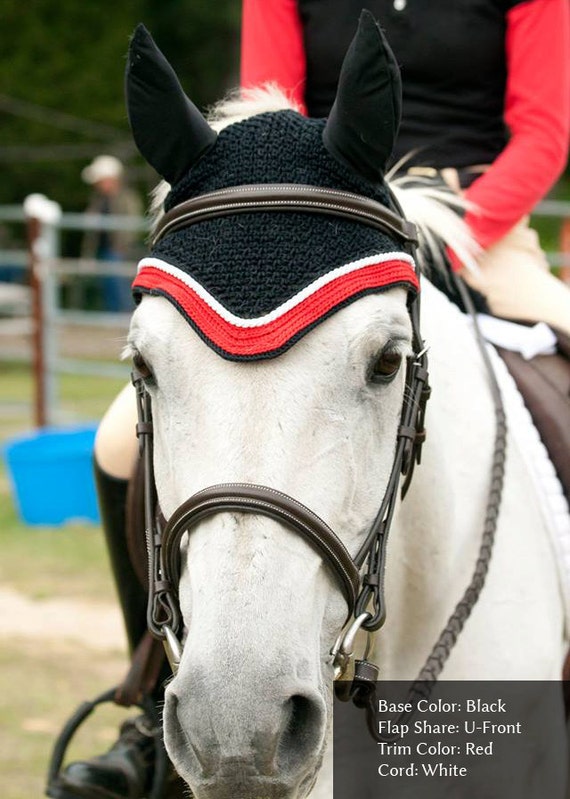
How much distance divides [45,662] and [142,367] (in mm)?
3945

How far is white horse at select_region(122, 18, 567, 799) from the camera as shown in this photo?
1.80 m

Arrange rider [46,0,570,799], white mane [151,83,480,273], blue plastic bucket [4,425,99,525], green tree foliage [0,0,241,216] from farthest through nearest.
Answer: green tree foliage [0,0,241,216]
blue plastic bucket [4,425,99,525]
rider [46,0,570,799]
white mane [151,83,480,273]

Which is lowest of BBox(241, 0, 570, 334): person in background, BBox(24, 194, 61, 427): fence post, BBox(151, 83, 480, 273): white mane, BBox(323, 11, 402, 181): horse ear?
BBox(323, 11, 402, 181): horse ear

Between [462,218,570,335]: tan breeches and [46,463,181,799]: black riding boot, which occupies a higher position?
[462,218,570,335]: tan breeches

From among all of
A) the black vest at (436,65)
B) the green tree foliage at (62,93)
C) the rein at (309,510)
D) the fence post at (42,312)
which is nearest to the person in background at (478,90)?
the black vest at (436,65)

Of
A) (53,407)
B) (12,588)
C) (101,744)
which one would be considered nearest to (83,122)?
(53,407)

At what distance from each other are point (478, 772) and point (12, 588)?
484cm

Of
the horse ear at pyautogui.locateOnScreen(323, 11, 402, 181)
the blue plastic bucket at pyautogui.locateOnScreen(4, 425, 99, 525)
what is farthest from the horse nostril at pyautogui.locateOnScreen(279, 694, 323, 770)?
the blue plastic bucket at pyautogui.locateOnScreen(4, 425, 99, 525)

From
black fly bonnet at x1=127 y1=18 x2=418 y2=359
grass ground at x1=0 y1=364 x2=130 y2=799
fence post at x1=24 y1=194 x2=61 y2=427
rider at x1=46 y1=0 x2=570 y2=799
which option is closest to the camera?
black fly bonnet at x1=127 y1=18 x2=418 y2=359

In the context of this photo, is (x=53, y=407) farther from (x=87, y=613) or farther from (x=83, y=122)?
(x=83, y=122)

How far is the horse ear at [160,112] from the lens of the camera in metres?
2.17

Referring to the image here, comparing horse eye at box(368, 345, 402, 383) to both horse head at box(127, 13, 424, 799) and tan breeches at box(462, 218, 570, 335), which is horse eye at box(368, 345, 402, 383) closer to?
horse head at box(127, 13, 424, 799)

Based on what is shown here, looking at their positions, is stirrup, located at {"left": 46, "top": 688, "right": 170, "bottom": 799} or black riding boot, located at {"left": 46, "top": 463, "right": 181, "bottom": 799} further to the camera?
black riding boot, located at {"left": 46, "top": 463, "right": 181, "bottom": 799}

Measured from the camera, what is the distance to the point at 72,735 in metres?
3.23
